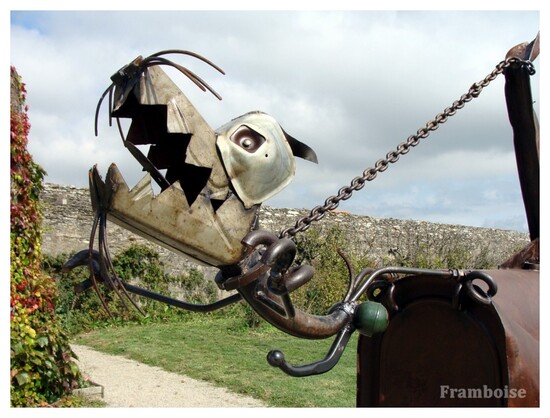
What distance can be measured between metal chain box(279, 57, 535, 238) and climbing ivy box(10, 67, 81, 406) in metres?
4.29

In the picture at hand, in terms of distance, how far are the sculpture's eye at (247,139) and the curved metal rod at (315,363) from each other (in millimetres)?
643

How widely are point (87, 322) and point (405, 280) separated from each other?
10633mm

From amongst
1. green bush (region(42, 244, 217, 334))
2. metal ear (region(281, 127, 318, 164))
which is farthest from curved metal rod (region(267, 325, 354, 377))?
green bush (region(42, 244, 217, 334))

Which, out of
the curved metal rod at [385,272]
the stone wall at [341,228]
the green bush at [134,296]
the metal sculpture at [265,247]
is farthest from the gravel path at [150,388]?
the curved metal rod at [385,272]

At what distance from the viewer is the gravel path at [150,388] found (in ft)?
23.1

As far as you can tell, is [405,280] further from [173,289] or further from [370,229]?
[370,229]

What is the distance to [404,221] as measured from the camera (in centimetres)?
1580

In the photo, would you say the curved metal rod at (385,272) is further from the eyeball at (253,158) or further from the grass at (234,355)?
the grass at (234,355)

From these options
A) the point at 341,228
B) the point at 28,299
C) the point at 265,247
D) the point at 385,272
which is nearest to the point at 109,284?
the point at 265,247

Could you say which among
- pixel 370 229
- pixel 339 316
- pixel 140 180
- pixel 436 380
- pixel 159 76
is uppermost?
pixel 370 229

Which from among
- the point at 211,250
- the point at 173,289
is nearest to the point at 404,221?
the point at 173,289

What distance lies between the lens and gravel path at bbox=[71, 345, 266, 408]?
7.03 meters

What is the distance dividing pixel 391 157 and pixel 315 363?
755mm

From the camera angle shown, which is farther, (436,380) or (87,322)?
(87,322)
